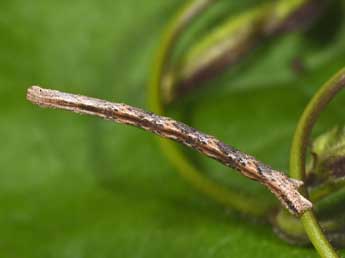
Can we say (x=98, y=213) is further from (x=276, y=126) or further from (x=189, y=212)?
(x=276, y=126)

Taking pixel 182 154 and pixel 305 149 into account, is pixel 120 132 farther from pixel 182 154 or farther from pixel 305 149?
pixel 305 149

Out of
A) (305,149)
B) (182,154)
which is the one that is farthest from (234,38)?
(305,149)

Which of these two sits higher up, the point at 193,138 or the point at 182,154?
the point at 182,154

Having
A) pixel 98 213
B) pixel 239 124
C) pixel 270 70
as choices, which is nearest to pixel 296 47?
pixel 270 70

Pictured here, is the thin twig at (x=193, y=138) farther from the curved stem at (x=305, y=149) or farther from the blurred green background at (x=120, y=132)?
the blurred green background at (x=120, y=132)

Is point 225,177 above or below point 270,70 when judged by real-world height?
below

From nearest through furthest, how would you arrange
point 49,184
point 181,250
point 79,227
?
1. point 181,250
2. point 79,227
3. point 49,184

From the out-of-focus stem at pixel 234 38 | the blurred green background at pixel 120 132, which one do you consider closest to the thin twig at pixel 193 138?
the blurred green background at pixel 120 132

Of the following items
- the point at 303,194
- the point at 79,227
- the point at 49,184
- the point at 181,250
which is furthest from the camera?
the point at 49,184

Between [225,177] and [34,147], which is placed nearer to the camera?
[225,177]
